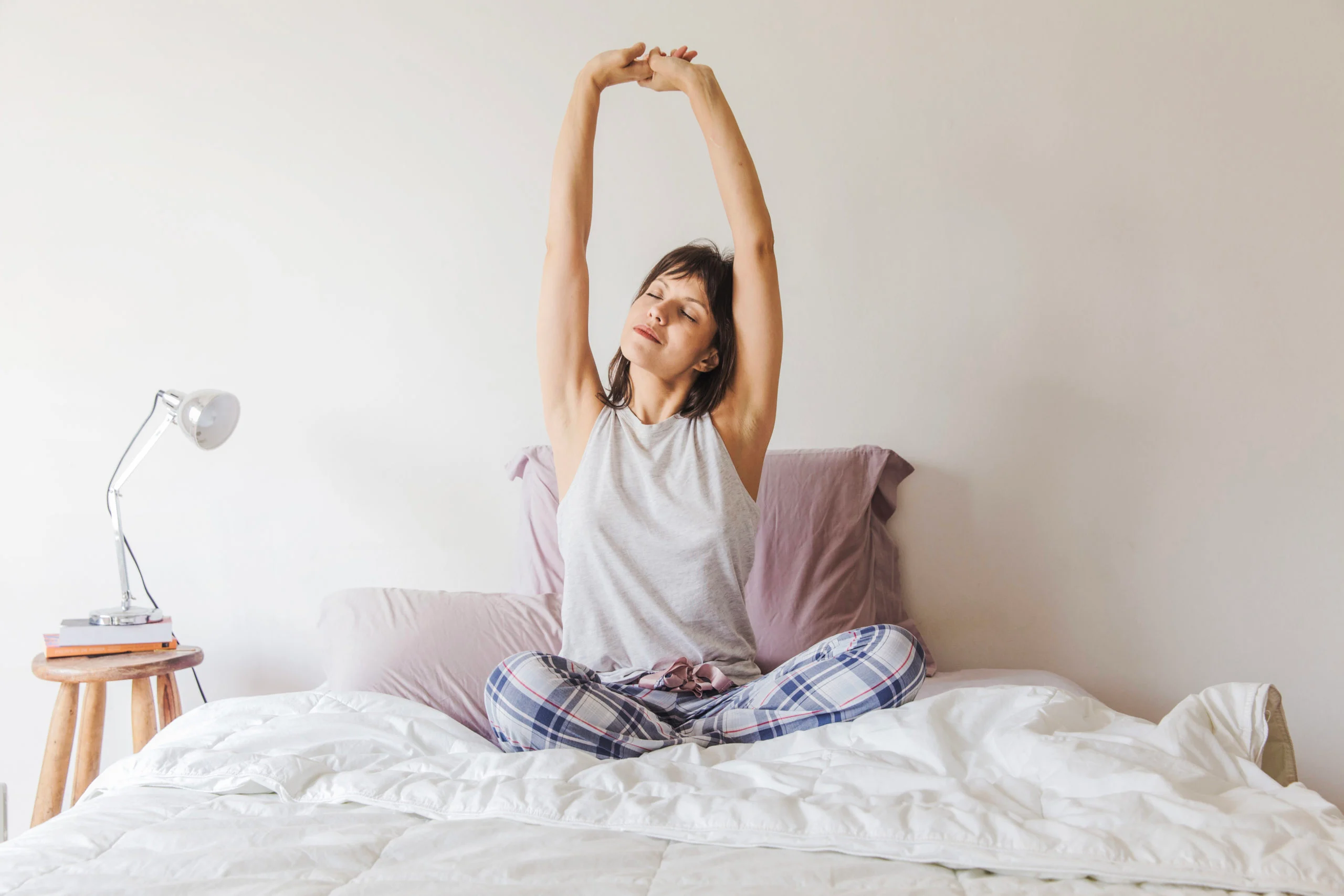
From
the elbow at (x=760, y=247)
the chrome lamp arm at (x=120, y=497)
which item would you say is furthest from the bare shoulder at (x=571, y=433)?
the chrome lamp arm at (x=120, y=497)

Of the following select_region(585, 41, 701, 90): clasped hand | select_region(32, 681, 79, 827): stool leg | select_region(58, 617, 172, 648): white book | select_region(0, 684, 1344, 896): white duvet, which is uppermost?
select_region(585, 41, 701, 90): clasped hand

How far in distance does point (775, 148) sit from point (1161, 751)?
1.48 meters

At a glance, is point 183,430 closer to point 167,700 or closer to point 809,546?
point 167,700

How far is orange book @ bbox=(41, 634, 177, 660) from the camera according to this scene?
170 cm

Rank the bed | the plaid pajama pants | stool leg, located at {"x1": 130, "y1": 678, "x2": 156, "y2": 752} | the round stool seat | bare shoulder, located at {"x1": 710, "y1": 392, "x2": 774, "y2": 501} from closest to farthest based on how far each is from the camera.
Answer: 1. the bed
2. the plaid pajama pants
3. bare shoulder, located at {"x1": 710, "y1": 392, "x2": 774, "y2": 501}
4. the round stool seat
5. stool leg, located at {"x1": 130, "y1": 678, "x2": 156, "y2": 752}

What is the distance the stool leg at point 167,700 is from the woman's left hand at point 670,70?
146 cm

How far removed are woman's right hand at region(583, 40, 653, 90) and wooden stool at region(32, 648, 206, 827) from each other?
1.33 metres

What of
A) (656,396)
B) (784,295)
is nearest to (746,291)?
(656,396)

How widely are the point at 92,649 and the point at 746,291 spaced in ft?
4.56

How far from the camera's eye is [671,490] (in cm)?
146

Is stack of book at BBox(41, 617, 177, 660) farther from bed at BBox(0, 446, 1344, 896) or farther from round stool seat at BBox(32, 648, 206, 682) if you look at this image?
bed at BBox(0, 446, 1344, 896)

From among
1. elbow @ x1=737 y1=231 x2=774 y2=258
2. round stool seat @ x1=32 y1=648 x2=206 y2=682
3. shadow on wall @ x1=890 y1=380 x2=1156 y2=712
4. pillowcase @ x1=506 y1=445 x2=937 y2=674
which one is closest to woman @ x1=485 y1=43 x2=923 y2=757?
elbow @ x1=737 y1=231 x2=774 y2=258

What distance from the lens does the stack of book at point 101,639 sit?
1.71 m

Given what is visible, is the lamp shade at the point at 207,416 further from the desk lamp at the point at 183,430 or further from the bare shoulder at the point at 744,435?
the bare shoulder at the point at 744,435
